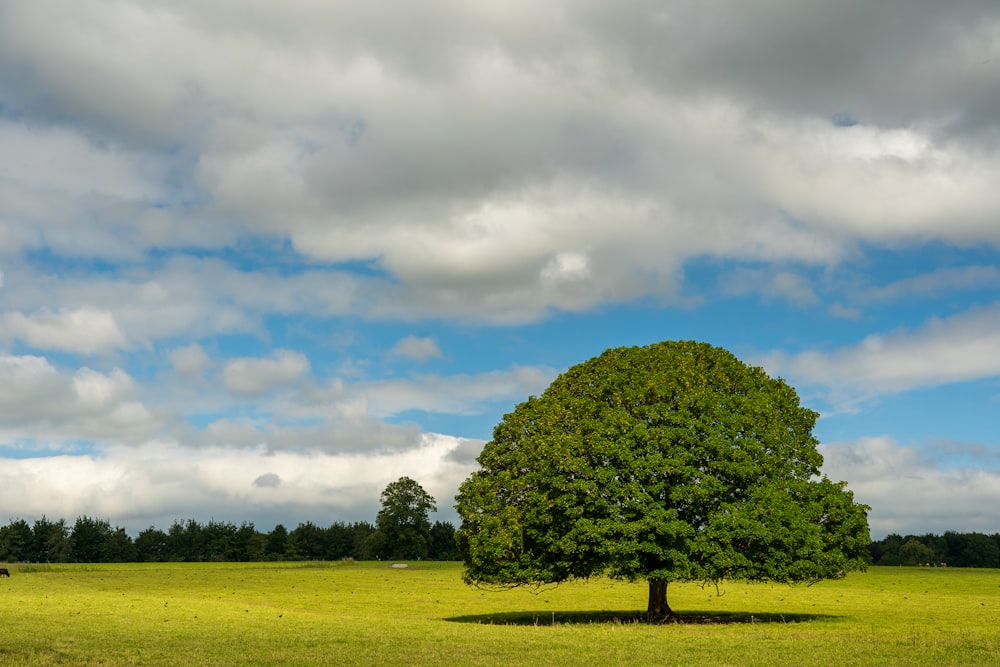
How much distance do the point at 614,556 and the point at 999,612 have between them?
33728 mm

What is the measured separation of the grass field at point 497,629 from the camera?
29.0 meters

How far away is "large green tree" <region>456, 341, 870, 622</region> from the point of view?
4106 cm

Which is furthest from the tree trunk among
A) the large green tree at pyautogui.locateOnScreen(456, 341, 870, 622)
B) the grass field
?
the grass field

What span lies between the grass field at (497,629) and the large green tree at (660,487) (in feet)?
11.2

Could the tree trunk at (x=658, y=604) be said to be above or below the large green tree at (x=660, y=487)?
below

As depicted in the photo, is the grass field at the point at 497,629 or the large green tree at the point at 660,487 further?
the large green tree at the point at 660,487

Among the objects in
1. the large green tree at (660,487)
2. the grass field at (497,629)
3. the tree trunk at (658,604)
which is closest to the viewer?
the grass field at (497,629)

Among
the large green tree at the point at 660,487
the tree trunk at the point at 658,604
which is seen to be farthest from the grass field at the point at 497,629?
the large green tree at the point at 660,487

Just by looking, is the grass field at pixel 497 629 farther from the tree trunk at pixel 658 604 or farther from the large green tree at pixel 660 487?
the large green tree at pixel 660 487

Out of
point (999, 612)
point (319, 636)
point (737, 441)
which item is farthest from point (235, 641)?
point (999, 612)

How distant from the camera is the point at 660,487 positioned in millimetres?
41562

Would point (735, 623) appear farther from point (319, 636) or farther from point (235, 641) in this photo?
point (235, 641)

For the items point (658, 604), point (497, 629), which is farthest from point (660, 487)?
point (497, 629)

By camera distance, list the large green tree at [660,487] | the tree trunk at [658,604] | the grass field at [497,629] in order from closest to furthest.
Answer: the grass field at [497,629]
the large green tree at [660,487]
the tree trunk at [658,604]
